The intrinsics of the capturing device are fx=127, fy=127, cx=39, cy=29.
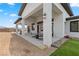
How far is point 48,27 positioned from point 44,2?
70.3 inches

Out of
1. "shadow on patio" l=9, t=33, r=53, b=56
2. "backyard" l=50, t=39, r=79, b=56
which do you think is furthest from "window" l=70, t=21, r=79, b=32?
"shadow on patio" l=9, t=33, r=53, b=56

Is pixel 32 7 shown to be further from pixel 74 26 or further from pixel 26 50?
pixel 26 50

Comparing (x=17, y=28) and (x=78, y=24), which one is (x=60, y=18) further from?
(x=17, y=28)

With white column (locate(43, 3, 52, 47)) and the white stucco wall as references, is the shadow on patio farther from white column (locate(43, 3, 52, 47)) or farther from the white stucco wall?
the white stucco wall

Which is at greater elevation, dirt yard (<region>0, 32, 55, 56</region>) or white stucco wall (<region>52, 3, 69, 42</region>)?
white stucco wall (<region>52, 3, 69, 42</region>)

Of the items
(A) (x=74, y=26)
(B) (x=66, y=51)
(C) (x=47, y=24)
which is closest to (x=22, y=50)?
(C) (x=47, y=24)

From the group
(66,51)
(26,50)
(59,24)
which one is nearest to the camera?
(66,51)

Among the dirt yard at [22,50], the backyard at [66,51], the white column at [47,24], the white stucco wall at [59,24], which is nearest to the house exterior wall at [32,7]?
the white column at [47,24]

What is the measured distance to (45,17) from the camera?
8758mm

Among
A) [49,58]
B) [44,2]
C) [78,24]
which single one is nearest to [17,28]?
[78,24]

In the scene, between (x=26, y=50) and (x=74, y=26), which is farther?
(x=74, y=26)

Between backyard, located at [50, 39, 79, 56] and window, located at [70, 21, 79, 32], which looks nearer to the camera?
backyard, located at [50, 39, 79, 56]

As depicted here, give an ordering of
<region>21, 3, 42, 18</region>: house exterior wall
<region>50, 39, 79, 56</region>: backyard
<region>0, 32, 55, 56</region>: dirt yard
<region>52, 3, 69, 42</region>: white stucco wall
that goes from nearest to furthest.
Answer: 1. <region>50, 39, 79, 56</region>: backyard
2. <region>0, 32, 55, 56</region>: dirt yard
3. <region>21, 3, 42, 18</region>: house exterior wall
4. <region>52, 3, 69, 42</region>: white stucco wall

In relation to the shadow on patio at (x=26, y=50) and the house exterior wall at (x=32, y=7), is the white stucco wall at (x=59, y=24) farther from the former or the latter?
the shadow on patio at (x=26, y=50)
